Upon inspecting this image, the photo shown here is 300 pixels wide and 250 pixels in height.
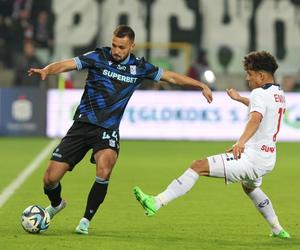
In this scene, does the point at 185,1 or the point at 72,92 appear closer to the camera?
the point at 72,92

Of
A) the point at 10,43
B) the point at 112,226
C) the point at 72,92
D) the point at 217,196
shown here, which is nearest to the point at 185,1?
the point at 10,43

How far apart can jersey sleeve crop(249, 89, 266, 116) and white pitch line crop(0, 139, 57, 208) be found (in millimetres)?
3969

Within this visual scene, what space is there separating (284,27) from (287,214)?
825 inches

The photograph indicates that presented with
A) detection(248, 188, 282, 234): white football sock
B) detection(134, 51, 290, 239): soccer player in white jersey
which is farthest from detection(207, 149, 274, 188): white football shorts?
detection(248, 188, 282, 234): white football sock

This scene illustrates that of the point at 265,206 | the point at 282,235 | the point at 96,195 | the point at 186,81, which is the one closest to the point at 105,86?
the point at 186,81

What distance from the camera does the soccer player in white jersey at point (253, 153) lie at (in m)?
8.45

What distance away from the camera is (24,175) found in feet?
49.9

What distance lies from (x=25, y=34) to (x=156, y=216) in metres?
19.2

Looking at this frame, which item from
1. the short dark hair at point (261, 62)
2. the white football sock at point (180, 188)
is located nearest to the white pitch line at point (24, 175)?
the white football sock at point (180, 188)

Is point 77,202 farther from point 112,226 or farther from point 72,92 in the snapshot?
point 72,92

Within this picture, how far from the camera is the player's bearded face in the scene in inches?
353

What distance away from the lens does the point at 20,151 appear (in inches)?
777

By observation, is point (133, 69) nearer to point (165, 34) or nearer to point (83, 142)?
point (83, 142)

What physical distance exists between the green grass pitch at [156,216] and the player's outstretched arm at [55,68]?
1467 millimetres
